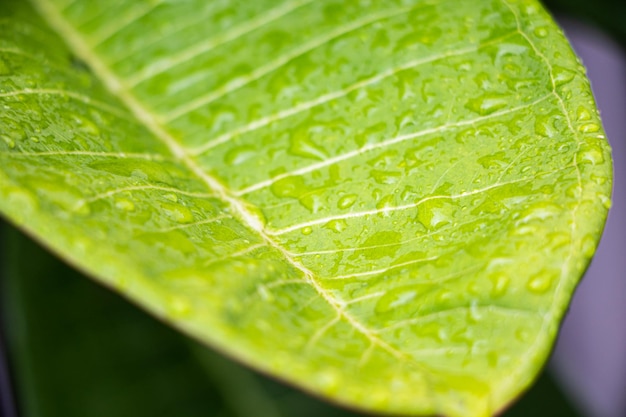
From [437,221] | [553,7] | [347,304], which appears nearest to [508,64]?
[437,221]

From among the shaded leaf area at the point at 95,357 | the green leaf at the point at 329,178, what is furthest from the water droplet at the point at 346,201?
the shaded leaf area at the point at 95,357

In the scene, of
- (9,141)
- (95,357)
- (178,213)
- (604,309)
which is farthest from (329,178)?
(604,309)

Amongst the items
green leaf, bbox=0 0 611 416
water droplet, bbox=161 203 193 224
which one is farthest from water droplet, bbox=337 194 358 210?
water droplet, bbox=161 203 193 224

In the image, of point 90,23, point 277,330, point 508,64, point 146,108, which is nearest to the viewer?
point 277,330

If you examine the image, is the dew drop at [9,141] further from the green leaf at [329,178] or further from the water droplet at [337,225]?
the water droplet at [337,225]

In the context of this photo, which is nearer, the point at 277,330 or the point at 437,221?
the point at 277,330

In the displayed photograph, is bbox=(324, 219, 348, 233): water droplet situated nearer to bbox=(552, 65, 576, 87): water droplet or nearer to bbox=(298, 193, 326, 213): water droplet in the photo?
bbox=(298, 193, 326, 213): water droplet

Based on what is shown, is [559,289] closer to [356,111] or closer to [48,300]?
[356,111]

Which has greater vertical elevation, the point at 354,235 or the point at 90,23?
the point at 90,23
